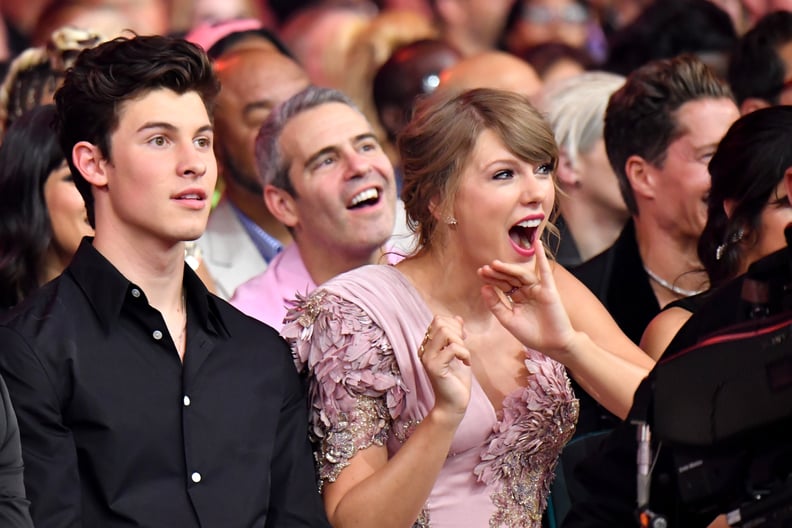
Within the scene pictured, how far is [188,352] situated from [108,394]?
0.20 meters

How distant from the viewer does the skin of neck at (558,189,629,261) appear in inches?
200

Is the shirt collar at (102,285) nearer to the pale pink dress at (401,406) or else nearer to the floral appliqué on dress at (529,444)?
the pale pink dress at (401,406)

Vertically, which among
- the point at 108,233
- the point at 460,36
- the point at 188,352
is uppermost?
the point at 460,36

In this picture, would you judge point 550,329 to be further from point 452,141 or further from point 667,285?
point 667,285

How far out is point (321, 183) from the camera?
4.17m

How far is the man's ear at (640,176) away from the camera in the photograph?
4.28m

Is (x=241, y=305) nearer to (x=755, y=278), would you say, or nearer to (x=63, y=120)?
(x=63, y=120)

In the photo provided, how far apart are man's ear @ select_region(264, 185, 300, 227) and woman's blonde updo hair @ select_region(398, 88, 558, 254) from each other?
897 millimetres

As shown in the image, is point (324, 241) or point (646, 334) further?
point (324, 241)

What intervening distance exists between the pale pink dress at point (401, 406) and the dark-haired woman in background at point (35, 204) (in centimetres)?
94

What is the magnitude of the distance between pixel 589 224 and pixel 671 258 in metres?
0.89

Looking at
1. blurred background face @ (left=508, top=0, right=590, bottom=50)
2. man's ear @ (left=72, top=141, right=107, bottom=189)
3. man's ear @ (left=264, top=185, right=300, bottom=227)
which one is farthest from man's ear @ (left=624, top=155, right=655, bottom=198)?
blurred background face @ (left=508, top=0, right=590, bottom=50)

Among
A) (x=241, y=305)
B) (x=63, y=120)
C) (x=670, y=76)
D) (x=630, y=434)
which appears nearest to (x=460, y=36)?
(x=670, y=76)

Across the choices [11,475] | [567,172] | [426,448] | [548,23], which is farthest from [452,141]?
[548,23]
